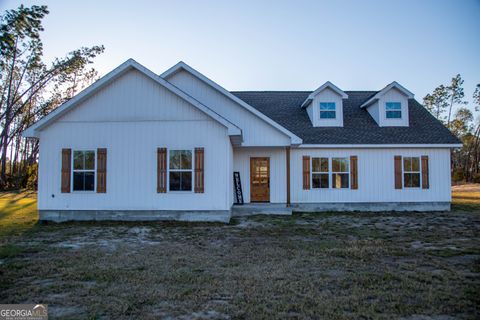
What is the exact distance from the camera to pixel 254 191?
14.2 meters

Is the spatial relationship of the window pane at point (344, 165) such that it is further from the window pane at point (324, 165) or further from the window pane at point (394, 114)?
the window pane at point (394, 114)

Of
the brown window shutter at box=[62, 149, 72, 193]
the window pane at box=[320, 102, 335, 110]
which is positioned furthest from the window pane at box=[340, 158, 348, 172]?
the brown window shutter at box=[62, 149, 72, 193]

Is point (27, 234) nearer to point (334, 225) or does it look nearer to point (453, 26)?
point (334, 225)

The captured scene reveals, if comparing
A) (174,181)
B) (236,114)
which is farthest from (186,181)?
(236,114)

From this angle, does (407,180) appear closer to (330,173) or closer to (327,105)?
(330,173)

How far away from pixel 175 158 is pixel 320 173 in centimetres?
646

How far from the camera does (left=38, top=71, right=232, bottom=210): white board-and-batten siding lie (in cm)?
Result: 1088

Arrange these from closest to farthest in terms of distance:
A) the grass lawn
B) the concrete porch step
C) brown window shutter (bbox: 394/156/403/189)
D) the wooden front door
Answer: the grass lawn < the concrete porch step < brown window shutter (bbox: 394/156/403/189) < the wooden front door

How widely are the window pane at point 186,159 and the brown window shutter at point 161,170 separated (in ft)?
1.93

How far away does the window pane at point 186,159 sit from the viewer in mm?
10995

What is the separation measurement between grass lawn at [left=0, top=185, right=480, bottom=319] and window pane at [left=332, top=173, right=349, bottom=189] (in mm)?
4292

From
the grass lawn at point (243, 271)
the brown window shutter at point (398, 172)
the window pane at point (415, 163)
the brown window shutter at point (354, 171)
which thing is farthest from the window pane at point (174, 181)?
the window pane at point (415, 163)

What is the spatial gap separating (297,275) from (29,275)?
424 centimetres

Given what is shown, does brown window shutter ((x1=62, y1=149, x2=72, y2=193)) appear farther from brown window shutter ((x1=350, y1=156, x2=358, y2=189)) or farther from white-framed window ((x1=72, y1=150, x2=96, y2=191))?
brown window shutter ((x1=350, y1=156, x2=358, y2=189))
